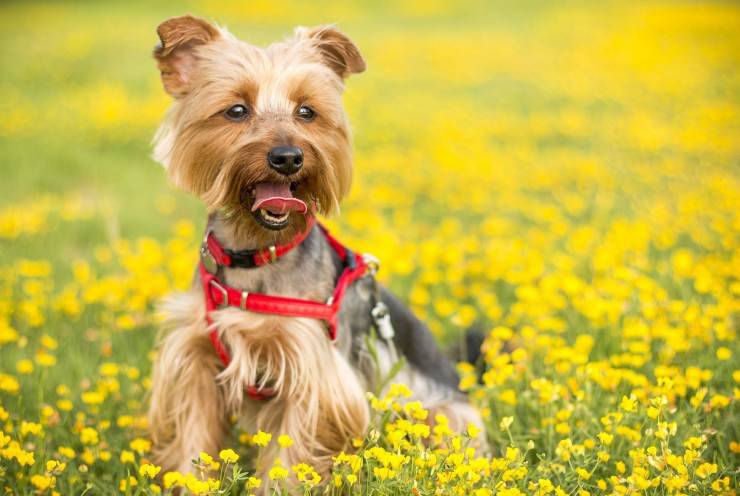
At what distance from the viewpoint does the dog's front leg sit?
3.40 metres

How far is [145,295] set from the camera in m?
5.11

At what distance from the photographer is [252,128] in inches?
125

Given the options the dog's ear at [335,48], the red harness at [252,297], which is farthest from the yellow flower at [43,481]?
the dog's ear at [335,48]

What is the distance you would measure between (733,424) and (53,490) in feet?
10.3

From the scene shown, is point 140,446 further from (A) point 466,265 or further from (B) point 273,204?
(A) point 466,265

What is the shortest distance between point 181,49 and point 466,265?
3.13 meters

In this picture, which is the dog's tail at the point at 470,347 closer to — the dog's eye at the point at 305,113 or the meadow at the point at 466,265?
the meadow at the point at 466,265

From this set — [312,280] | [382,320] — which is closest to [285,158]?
[312,280]

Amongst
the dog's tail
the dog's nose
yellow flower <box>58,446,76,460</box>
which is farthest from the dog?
the dog's tail

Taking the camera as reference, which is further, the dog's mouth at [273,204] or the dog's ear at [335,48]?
the dog's ear at [335,48]

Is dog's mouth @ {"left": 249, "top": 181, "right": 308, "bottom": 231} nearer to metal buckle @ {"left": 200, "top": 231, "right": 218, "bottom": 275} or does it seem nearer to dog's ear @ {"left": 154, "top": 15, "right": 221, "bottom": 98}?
metal buckle @ {"left": 200, "top": 231, "right": 218, "bottom": 275}

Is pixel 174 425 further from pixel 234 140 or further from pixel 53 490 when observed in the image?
pixel 234 140

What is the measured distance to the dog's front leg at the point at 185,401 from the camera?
3.40m

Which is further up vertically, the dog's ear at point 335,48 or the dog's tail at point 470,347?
the dog's ear at point 335,48
